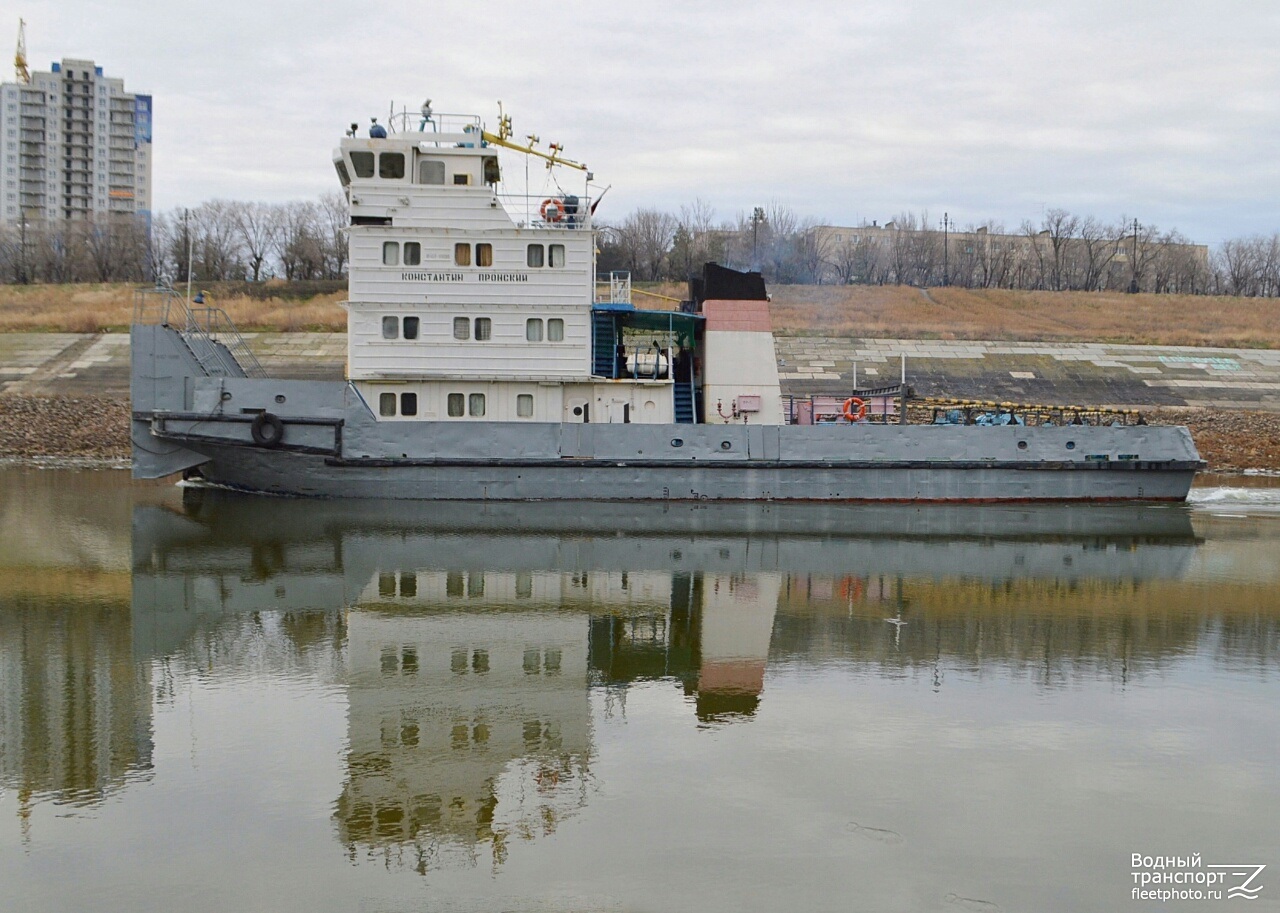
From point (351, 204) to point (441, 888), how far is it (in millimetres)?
16196

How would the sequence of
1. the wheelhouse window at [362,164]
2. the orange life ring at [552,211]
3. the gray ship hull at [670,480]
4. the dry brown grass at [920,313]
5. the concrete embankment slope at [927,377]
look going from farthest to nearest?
Result: the dry brown grass at [920,313] → the concrete embankment slope at [927,377] → the orange life ring at [552,211] → the gray ship hull at [670,480] → the wheelhouse window at [362,164]

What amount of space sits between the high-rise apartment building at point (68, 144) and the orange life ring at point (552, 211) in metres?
93.3

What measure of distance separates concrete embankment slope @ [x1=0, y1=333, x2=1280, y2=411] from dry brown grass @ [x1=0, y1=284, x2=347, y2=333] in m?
1.16

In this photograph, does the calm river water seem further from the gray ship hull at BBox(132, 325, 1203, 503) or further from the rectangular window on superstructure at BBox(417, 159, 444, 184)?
the rectangular window on superstructure at BBox(417, 159, 444, 184)

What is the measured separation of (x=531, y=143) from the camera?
68.1ft

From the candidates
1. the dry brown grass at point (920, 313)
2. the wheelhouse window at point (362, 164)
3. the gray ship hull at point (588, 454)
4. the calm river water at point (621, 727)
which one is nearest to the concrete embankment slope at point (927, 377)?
the dry brown grass at point (920, 313)

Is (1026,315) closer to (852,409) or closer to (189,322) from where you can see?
(852,409)

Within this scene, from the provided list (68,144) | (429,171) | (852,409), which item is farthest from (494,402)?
(68,144)

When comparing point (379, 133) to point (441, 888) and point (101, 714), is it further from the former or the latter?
point (441, 888)

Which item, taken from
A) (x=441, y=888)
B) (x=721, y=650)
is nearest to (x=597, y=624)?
(x=721, y=650)

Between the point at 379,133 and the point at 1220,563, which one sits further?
the point at 379,133

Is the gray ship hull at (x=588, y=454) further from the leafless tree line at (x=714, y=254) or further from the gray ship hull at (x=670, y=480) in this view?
the leafless tree line at (x=714, y=254)

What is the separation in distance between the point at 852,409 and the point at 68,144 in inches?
4135

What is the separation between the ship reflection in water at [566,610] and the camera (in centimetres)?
774
